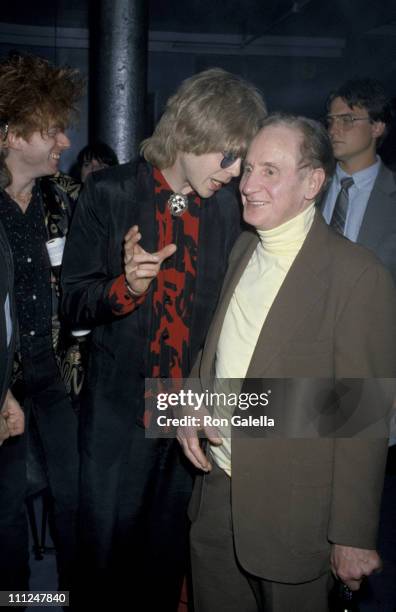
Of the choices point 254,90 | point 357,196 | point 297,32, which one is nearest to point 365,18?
point 297,32

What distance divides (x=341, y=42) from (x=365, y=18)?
11.8ft

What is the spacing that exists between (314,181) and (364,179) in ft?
5.29

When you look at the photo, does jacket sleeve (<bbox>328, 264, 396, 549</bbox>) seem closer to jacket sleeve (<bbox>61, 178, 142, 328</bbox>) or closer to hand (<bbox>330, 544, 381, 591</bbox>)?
hand (<bbox>330, 544, 381, 591</bbox>)

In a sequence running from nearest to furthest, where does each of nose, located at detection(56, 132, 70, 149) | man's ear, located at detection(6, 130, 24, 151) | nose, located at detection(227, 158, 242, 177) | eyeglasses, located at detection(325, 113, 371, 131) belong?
1. nose, located at detection(227, 158, 242, 177)
2. man's ear, located at detection(6, 130, 24, 151)
3. nose, located at detection(56, 132, 70, 149)
4. eyeglasses, located at detection(325, 113, 371, 131)

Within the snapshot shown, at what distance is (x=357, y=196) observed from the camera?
3.22 metres

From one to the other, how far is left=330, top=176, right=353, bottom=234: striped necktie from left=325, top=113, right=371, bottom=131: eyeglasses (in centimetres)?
30

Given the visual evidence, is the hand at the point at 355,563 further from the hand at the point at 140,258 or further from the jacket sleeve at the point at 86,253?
the jacket sleeve at the point at 86,253

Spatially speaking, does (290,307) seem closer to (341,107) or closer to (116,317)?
(116,317)

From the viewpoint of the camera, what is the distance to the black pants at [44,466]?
7.54 ft

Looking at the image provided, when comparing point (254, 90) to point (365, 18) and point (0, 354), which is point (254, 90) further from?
point (365, 18)

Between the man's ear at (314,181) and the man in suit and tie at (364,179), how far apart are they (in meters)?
1.37

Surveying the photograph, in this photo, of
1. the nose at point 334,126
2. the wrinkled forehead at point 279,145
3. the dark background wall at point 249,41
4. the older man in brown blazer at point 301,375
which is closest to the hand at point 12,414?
the older man in brown blazer at point 301,375

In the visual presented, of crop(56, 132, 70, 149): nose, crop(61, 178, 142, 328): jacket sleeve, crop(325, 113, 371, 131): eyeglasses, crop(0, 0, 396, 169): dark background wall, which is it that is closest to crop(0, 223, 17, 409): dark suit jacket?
crop(61, 178, 142, 328): jacket sleeve

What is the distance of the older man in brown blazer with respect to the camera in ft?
5.16
